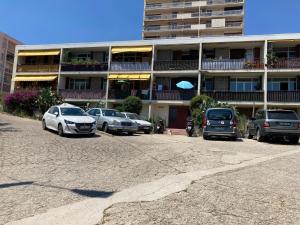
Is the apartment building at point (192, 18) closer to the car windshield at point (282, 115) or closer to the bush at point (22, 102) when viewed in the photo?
the bush at point (22, 102)

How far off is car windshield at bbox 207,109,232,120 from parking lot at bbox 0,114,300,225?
5.15m

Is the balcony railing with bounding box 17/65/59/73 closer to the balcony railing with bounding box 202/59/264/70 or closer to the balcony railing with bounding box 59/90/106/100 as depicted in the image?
the balcony railing with bounding box 59/90/106/100

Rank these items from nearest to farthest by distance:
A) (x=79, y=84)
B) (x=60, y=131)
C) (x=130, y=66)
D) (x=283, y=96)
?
1. (x=60, y=131)
2. (x=283, y=96)
3. (x=130, y=66)
4. (x=79, y=84)

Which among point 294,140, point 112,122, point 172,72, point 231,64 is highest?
point 231,64

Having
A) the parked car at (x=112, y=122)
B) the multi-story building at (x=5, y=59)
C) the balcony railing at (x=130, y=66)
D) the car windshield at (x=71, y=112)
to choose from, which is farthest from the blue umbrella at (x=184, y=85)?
the multi-story building at (x=5, y=59)

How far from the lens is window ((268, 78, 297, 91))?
33125 millimetres

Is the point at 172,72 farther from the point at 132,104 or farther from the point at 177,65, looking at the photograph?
the point at 132,104

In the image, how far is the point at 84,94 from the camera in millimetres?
38750

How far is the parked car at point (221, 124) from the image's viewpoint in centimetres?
1853

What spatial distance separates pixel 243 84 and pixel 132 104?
1112 cm

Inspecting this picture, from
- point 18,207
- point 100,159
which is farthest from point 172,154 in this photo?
point 18,207

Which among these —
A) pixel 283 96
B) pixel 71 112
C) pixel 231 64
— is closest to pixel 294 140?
pixel 71 112

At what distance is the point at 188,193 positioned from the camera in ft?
22.2

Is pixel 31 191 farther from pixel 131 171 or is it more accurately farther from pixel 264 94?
pixel 264 94
